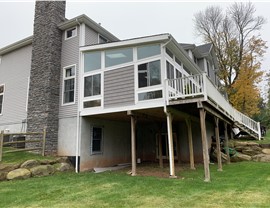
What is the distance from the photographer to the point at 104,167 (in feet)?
38.2

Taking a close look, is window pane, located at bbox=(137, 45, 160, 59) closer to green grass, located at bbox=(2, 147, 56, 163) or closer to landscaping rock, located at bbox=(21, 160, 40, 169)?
landscaping rock, located at bbox=(21, 160, 40, 169)

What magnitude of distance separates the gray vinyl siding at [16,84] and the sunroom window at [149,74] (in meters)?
7.32

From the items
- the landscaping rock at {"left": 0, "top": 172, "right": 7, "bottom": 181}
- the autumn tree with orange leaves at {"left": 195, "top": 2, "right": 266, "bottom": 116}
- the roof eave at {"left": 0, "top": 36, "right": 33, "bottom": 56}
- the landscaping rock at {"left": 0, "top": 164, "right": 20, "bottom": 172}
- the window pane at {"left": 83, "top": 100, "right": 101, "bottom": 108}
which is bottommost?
the landscaping rock at {"left": 0, "top": 172, "right": 7, "bottom": 181}

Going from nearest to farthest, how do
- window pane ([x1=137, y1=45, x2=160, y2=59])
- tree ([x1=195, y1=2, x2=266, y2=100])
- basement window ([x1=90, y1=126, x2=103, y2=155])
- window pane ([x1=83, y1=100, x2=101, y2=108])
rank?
1. window pane ([x1=137, y1=45, x2=160, y2=59])
2. window pane ([x1=83, y1=100, x2=101, y2=108])
3. basement window ([x1=90, y1=126, x2=103, y2=155])
4. tree ([x1=195, y1=2, x2=266, y2=100])

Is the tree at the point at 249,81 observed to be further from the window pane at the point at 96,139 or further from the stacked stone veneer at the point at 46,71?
the stacked stone veneer at the point at 46,71

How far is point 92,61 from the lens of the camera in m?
11.0

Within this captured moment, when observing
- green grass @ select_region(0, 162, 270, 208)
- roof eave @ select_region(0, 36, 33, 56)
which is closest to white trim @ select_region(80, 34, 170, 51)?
roof eave @ select_region(0, 36, 33, 56)

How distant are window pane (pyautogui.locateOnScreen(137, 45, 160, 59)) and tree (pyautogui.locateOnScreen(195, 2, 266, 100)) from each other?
17.4 meters

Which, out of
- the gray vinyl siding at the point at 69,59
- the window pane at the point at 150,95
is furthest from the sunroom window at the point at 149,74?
the gray vinyl siding at the point at 69,59

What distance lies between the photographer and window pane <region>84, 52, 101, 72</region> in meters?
10.8

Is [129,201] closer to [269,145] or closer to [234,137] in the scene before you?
[269,145]

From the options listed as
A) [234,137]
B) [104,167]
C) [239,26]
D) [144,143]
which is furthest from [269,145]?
[239,26]

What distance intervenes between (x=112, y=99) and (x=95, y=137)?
2.64 metres

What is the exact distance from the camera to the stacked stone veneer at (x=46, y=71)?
1098 cm
